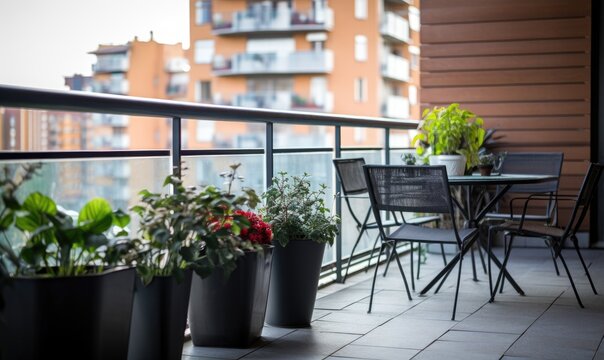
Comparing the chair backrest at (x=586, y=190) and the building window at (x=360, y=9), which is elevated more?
the building window at (x=360, y=9)

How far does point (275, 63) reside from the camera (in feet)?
Answer: 179

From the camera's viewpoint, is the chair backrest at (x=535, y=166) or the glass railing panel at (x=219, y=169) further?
the chair backrest at (x=535, y=166)

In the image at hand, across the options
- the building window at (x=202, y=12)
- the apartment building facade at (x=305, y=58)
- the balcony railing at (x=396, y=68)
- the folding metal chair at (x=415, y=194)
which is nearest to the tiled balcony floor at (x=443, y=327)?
the folding metal chair at (x=415, y=194)

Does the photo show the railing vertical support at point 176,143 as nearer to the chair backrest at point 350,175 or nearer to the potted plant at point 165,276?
the potted plant at point 165,276

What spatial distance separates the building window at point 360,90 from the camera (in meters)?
51.7

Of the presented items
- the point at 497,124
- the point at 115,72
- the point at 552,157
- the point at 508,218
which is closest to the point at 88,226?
the point at 508,218

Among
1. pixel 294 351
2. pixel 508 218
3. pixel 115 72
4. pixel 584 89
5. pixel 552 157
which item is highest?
pixel 115 72

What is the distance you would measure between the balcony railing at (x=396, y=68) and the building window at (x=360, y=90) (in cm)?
136

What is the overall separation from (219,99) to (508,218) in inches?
1990

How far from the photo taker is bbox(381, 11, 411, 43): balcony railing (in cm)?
5223

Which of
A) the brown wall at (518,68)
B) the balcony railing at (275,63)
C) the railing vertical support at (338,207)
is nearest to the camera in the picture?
the railing vertical support at (338,207)

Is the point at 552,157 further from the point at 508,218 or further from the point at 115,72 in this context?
the point at 115,72

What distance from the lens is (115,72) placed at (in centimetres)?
5325

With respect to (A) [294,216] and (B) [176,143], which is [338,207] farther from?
(B) [176,143]
